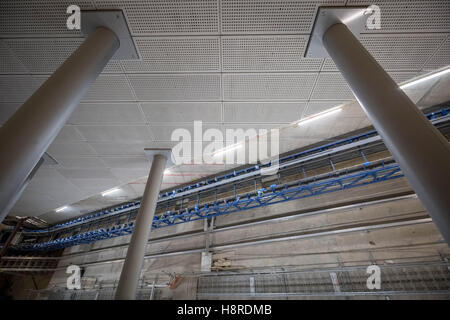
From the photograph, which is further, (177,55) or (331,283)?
(331,283)

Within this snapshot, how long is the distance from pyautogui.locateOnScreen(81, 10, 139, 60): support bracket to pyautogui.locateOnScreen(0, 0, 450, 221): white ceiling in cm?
8

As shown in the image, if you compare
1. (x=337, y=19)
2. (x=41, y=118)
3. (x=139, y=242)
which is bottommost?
(x=139, y=242)

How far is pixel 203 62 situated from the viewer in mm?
3469

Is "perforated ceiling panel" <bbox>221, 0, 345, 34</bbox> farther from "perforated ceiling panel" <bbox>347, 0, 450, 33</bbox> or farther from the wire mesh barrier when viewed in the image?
the wire mesh barrier

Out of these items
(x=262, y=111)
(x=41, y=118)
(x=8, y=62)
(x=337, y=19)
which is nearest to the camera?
(x=41, y=118)

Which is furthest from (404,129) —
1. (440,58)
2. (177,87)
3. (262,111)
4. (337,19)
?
(177,87)

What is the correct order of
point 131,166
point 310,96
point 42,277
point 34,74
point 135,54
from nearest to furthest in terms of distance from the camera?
point 135,54, point 34,74, point 310,96, point 131,166, point 42,277

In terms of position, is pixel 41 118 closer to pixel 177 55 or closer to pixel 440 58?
pixel 177 55

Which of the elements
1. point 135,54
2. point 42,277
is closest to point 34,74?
point 135,54

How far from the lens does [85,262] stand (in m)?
11.2

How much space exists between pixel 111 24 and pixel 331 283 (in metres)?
7.54
